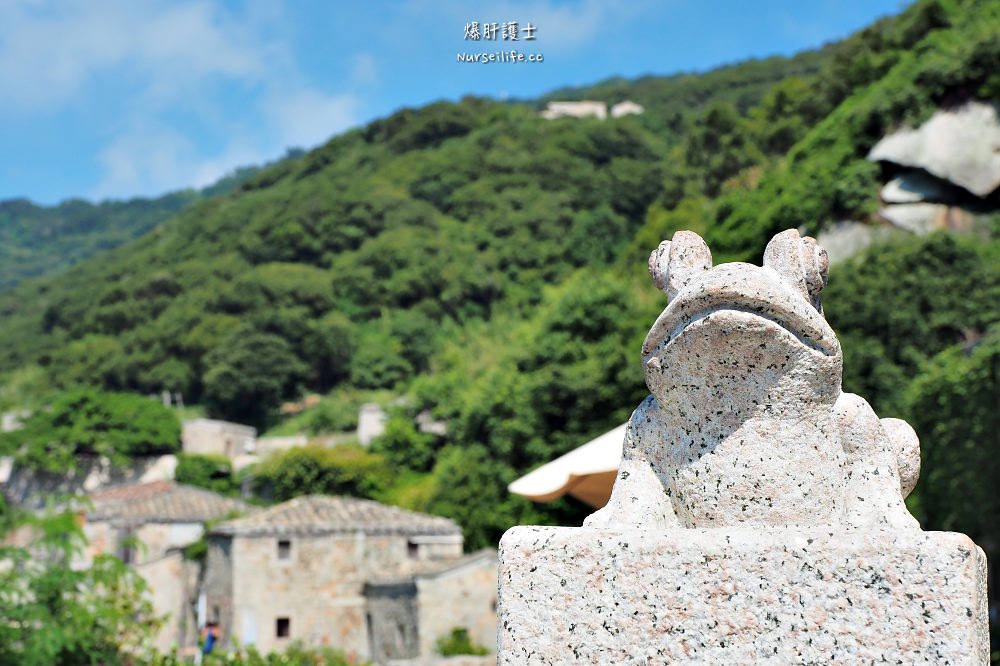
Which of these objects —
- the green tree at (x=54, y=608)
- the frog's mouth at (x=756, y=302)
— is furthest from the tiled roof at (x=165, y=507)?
the frog's mouth at (x=756, y=302)

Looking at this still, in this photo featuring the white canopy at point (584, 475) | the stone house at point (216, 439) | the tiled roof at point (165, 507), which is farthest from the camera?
the stone house at point (216, 439)

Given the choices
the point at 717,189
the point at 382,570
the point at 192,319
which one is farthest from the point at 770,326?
the point at 192,319

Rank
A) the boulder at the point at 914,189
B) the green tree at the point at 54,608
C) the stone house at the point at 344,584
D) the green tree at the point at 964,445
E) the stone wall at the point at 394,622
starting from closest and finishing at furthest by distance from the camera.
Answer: the green tree at the point at 54,608 → the green tree at the point at 964,445 → the stone house at the point at 344,584 → the stone wall at the point at 394,622 → the boulder at the point at 914,189

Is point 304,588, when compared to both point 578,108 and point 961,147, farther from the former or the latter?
point 578,108

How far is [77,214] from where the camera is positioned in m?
180

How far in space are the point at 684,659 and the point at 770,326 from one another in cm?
83

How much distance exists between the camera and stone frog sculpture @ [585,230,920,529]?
269 centimetres

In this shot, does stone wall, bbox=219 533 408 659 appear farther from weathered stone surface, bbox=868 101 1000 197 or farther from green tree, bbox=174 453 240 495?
green tree, bbox=174 453 240 495

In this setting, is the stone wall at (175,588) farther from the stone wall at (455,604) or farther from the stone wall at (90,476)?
the stone wall at (90,476)

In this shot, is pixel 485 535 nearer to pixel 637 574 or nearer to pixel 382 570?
pixel 382 570

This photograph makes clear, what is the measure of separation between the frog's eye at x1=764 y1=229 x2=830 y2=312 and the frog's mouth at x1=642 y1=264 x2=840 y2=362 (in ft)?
0.42

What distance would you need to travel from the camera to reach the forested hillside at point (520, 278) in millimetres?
24688

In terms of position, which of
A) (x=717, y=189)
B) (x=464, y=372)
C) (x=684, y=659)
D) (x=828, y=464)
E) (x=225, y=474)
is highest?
(x=717, y=189)

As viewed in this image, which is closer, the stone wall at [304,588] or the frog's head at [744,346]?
the frog's head at [744,346]
